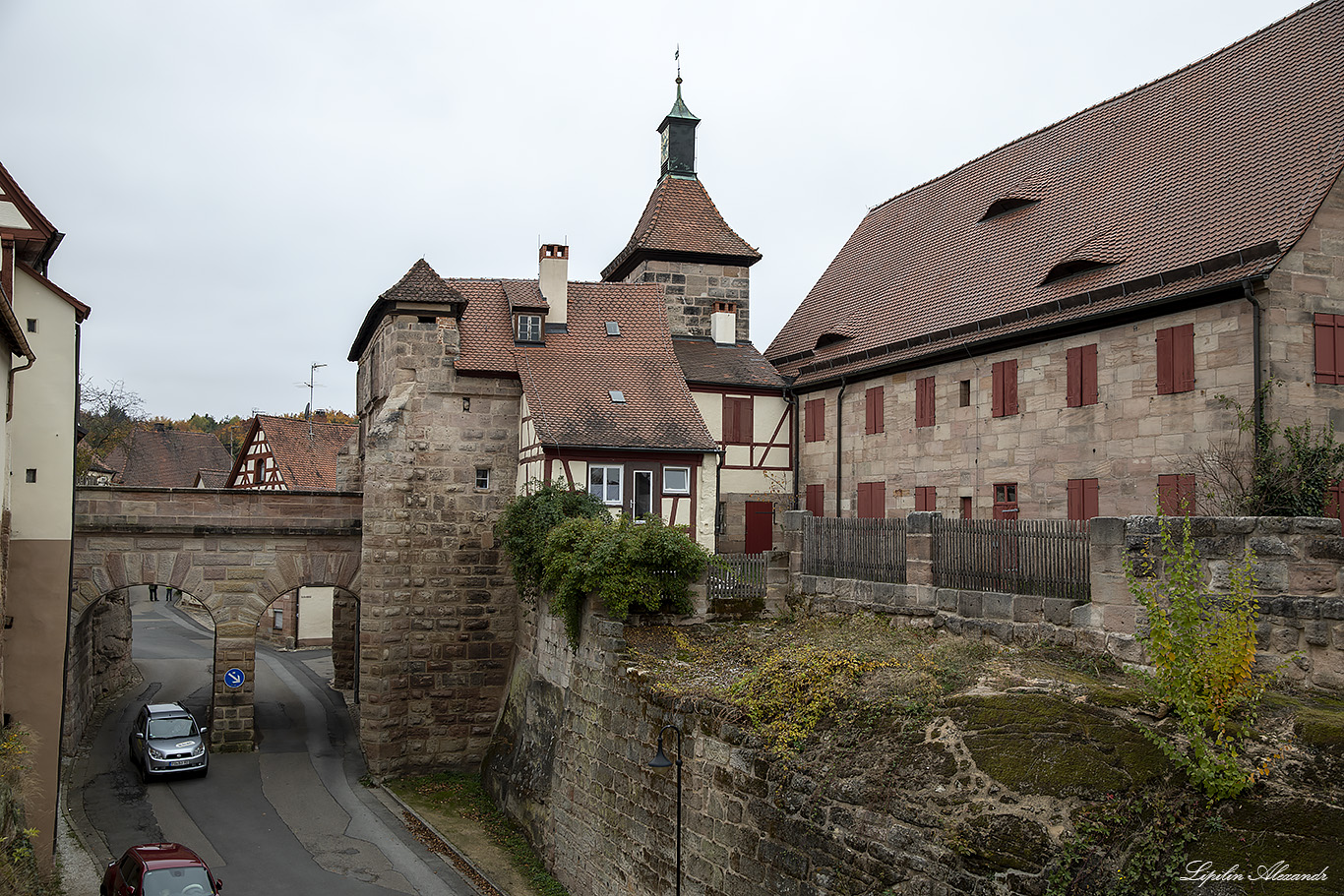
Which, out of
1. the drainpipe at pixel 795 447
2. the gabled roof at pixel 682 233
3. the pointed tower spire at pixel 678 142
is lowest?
the drainpipe at pixel 795 447

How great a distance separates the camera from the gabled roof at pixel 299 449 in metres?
38.7

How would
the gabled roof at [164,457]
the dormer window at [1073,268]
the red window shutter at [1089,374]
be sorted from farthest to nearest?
1. the gabled roof at [164,457]
2. the dormer window at [1073,268]
3. the red window shutter at [1089,374]

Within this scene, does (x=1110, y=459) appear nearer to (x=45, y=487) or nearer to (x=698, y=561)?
(x=698, y=561)

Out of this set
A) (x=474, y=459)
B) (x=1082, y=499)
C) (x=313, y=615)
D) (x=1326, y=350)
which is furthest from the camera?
(x=313, y=615)

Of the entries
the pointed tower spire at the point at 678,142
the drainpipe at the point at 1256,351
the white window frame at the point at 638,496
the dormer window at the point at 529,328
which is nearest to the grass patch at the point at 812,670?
the drainpipe at the point at 1256,351

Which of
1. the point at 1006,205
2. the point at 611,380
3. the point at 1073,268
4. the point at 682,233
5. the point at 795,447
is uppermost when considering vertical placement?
the point at 682,233

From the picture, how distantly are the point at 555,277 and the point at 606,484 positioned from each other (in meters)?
5.76

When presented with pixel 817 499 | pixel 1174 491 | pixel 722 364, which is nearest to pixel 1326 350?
pixel 1174 491

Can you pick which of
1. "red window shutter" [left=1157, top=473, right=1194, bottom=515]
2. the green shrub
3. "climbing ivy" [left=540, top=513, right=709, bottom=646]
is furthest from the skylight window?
"climbing ivy" [left=540, top=513, right=709, bottom=646]

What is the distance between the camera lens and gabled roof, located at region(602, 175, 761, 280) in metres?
27.7

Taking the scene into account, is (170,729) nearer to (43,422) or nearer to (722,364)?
(43,422)

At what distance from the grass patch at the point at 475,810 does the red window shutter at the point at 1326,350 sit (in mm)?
14008

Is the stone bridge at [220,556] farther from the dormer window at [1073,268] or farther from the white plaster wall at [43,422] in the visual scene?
the dormer window at [1073,268]

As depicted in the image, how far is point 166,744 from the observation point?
20.2m
